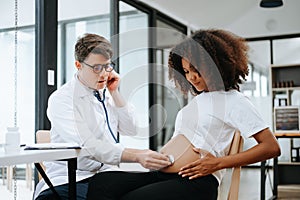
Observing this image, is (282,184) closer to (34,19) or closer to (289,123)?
(289,123)

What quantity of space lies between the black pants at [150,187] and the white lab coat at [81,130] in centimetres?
9

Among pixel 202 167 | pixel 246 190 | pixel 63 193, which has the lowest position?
pixel 246 190

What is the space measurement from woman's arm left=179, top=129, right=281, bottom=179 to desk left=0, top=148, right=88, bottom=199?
1.24ft

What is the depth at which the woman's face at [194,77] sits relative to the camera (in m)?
1.54

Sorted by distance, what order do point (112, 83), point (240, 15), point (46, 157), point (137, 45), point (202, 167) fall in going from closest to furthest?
point (46, 157) → point (202, 167) → point (112, 83) → point (137, 45) → point (240, 15)

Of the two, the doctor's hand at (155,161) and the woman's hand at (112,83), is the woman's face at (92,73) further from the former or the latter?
the doctor's hand at (155,161)

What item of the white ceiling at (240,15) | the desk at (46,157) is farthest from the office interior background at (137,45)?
the desk at (46,157)

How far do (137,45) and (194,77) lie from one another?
249 centimetres

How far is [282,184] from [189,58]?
13.0 feet

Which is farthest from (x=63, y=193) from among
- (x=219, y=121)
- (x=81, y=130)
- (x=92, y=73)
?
(x=219, y=121)

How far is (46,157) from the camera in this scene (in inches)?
49.4

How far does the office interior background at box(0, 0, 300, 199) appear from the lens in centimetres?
273

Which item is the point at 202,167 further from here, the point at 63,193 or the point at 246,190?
the point at 246,190

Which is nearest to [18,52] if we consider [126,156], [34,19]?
[34,19]
